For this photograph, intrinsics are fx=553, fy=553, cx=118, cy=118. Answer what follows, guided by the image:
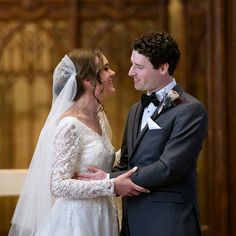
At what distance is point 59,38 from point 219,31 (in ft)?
4.44

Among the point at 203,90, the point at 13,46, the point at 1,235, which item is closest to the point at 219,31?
the point at 203,90

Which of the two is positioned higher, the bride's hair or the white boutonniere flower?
the bride's hair

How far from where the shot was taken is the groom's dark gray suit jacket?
2326 millimetres

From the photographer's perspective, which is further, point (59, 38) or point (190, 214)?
point (59, 38)

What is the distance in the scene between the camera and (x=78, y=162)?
2566mm

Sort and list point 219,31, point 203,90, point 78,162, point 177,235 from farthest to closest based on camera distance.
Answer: point 203,90 < point 219,31 < point 78,162 < point 177,235

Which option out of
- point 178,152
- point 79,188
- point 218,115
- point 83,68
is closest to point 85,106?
point 83,68

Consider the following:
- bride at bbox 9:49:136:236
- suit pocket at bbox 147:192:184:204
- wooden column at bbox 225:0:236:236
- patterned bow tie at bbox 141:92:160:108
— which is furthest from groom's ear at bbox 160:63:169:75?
wooden column at bbox 225:0:236:236

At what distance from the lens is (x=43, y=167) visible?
8.91 feet

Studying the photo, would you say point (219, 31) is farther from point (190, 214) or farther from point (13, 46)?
point (190, 214)

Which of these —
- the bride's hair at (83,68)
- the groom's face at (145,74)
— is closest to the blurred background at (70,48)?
the bride's hair at (83,68)

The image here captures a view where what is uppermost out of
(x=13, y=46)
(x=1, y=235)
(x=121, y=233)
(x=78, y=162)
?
(x=13, y=46)

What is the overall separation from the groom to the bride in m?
0.11

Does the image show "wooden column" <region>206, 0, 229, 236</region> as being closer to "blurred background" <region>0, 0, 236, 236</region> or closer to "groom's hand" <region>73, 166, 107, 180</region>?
"blurred background" <region>0, 0, 236, 236</region>
